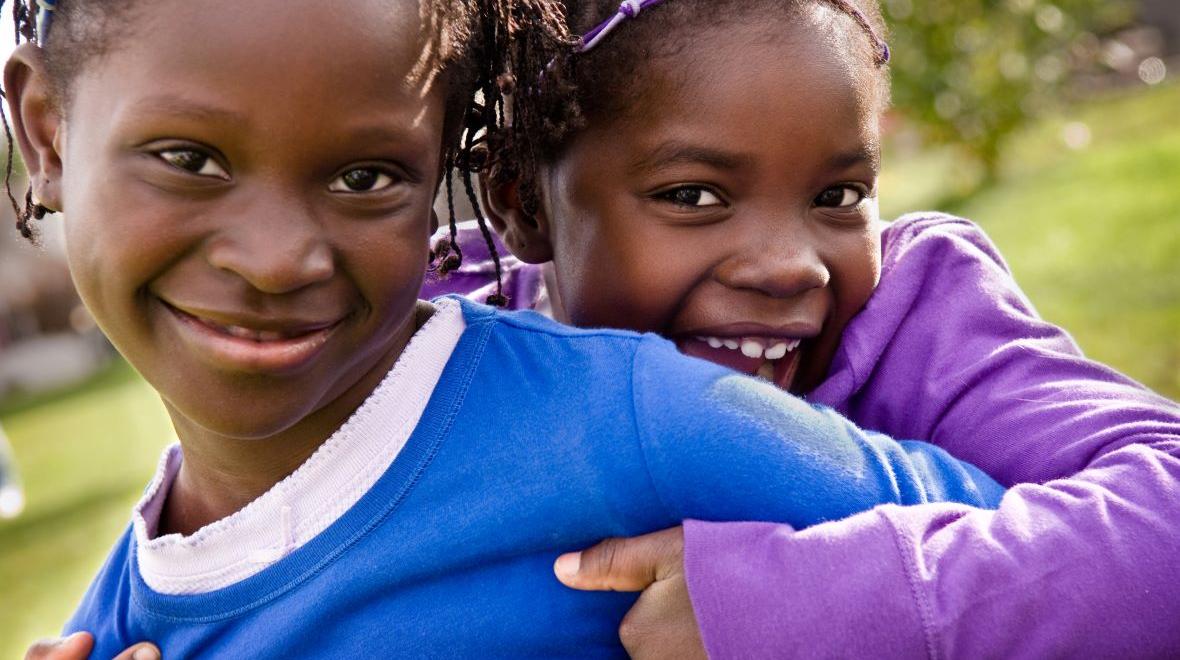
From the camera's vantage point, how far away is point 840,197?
248 centimetres

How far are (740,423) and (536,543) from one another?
381 mm

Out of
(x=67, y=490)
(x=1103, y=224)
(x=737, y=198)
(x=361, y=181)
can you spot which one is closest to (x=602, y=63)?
(x=737, y=198)

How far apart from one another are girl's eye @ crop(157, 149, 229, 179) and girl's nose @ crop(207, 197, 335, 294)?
0.25 ft

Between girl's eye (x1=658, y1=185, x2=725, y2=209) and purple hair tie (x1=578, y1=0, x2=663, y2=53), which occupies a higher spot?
purple hair tie (x1=578, y1=0, x2=663, y2=53)

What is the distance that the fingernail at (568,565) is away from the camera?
1938mm

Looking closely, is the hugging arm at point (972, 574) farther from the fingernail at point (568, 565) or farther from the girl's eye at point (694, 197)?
the girl's eye at point (694, 197)

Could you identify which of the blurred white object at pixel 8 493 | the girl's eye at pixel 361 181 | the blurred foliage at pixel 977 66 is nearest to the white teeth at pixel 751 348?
the girl's eye at pixel 361 181

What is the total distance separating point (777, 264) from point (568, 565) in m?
0.73

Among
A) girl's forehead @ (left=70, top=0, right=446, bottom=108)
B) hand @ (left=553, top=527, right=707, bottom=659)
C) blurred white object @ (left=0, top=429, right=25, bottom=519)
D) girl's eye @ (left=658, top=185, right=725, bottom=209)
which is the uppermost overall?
girl's forehead @ (left=70, top=0, right=446, bottom=108)

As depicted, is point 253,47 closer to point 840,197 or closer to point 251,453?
point 251,453

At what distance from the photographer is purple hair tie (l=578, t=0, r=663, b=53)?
7.84ft

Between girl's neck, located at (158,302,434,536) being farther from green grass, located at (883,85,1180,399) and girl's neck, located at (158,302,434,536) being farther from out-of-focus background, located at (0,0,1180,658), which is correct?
green grass, located at (883,85,1180,399)

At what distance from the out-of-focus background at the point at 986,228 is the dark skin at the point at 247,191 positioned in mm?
746

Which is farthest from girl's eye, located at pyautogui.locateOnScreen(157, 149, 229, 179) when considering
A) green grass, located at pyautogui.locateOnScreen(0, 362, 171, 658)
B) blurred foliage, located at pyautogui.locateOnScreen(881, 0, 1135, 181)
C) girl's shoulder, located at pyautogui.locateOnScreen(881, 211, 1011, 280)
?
blurred foliage, located at pyautogui.locateOnScreen(881, 0, 1135, 181)
